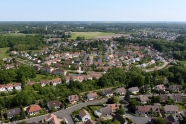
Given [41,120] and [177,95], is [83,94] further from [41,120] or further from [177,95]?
[177,95]

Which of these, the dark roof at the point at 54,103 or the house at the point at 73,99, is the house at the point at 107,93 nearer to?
the house at the point at 73,99

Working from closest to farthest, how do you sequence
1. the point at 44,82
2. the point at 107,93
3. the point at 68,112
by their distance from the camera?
the point at 68,112, the point at 107,93, the point at 44,82

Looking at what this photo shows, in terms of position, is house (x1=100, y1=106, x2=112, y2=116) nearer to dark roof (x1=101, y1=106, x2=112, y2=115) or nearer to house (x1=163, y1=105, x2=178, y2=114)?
dark roof (x1=101, y1=106, x2=112, y2=115)

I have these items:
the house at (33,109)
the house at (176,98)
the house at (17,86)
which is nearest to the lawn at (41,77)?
the house at (17,86)

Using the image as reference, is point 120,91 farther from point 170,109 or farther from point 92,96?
point 170,109

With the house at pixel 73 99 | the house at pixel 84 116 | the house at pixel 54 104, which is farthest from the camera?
the house at pixel 73 99

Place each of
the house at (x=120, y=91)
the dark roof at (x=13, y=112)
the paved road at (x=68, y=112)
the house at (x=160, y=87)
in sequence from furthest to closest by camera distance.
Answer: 1. the house at (x=160, y=87)
2. the house at (x=120, y=91)
3. the dark roof at (x=13, y=112)
4. the paved road at (x=68, y=112)

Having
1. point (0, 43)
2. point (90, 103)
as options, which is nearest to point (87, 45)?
point (0, 43)

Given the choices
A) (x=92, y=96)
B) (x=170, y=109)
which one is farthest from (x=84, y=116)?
(x=170, y=109)

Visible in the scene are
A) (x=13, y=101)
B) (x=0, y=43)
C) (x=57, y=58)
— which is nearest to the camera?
(x=13, y=101)
